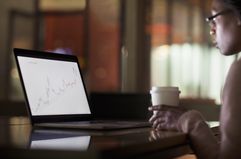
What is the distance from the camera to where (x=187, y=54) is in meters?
5.56

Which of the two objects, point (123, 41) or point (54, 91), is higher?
point (123, 41)

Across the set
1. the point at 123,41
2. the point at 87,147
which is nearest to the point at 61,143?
the point at 87,147

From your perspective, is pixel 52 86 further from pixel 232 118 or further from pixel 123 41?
pixel 123 41

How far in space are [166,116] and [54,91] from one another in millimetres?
444

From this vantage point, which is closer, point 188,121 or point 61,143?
point 61,143

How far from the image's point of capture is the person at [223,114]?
3.99 ft

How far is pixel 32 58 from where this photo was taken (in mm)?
1625

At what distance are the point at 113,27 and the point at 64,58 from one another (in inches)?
139

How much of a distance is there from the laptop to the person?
148mm

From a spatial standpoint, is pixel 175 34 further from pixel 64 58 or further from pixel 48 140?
pixel 48 140

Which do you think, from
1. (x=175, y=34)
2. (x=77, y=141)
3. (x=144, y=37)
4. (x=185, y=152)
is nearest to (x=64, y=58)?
(x=185, y=152)

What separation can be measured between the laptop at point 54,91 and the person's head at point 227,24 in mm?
374

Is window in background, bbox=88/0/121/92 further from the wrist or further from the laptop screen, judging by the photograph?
the wrist

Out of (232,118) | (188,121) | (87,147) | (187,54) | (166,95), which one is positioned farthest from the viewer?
(187,54)
